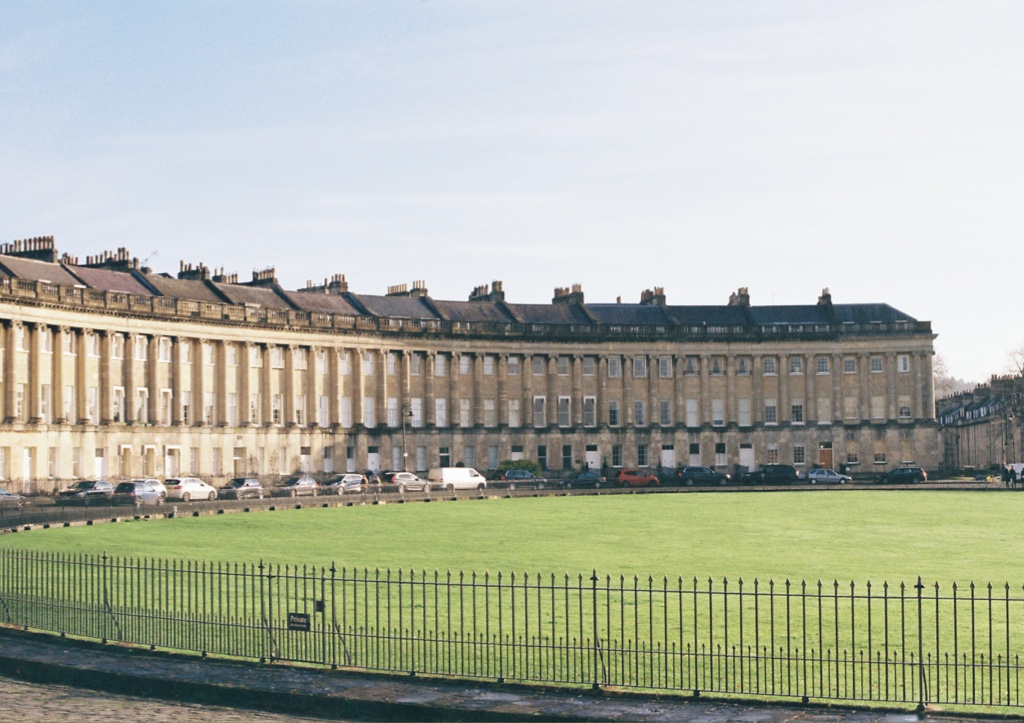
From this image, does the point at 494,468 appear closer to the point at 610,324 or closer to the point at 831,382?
the point at 610,324

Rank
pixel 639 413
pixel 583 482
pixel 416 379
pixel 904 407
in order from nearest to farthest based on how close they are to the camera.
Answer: pixel 583 482 < pixel 416 379 < pixel 639 413 < pixel 904 407

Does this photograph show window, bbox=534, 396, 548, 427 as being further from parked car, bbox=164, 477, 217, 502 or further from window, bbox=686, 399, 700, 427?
parked car, bbox=164, 477, 217, 502

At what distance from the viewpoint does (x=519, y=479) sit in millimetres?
86000

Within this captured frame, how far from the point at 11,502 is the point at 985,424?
335 ft

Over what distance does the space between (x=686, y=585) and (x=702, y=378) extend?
77.5m

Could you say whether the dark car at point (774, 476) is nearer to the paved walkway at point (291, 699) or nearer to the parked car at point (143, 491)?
the parked car at point (143, 491)

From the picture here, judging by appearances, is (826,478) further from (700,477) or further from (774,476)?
(700,477)

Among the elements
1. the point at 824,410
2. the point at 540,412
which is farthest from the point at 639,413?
the point at 824,410

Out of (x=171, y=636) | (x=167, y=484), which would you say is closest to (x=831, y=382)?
(x=167, y=484)

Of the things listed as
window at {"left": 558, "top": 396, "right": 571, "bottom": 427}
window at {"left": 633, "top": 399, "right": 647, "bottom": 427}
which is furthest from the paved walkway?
window at {"left": 633, "top": 399, "right": 647, "bottom": 427}

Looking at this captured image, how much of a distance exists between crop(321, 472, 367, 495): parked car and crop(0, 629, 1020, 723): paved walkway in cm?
4816

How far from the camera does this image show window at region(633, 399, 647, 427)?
353 ft

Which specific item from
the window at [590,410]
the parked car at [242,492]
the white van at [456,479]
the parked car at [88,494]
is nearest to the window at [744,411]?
the window at [590,410]

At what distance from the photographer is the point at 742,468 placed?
10675 centimetres
